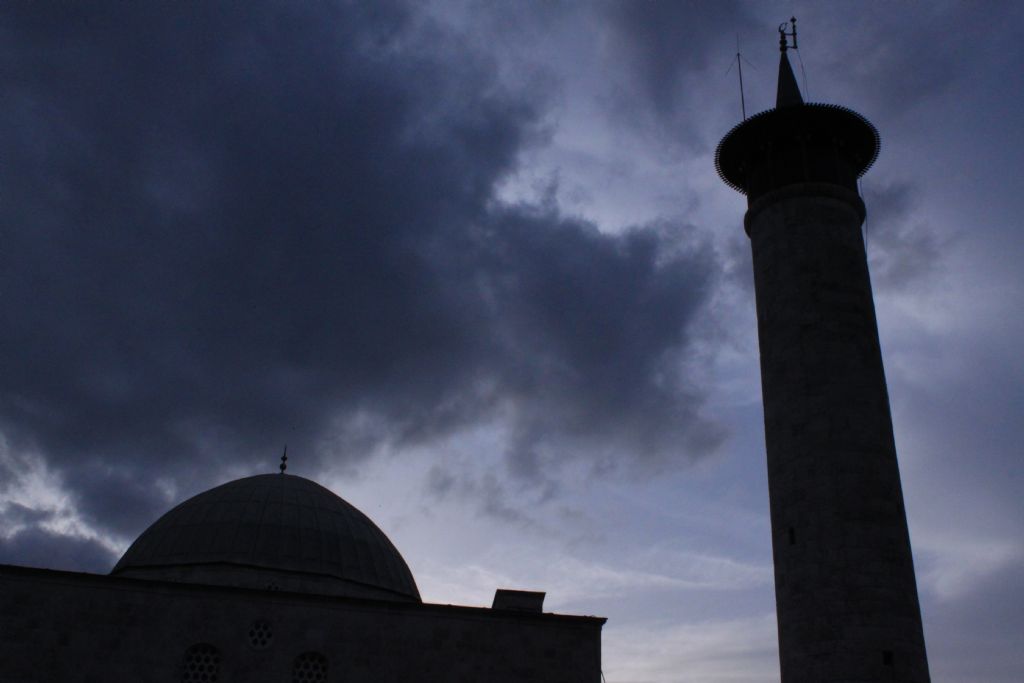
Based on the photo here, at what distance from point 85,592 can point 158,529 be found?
6.73 m

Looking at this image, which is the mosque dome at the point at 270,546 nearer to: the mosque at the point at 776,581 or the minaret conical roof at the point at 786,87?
the mosque at the point at 776,581

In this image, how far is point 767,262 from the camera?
24.1 metres

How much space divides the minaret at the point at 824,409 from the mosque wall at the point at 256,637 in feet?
17.0

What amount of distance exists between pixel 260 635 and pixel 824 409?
47.4 ft

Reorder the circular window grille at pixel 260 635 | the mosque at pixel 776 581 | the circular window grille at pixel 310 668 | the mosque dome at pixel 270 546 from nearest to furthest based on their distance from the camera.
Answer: the mosque at pixel 776 581 → the circular window grille at pixel 310 668 → the circular window grille at pixel 260 635 → the mosque dome at pixel 270 546

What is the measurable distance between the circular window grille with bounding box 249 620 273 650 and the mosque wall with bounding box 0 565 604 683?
0.02 m

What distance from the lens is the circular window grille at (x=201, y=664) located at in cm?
1900

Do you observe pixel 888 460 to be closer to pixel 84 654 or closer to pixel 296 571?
pixel 296 571

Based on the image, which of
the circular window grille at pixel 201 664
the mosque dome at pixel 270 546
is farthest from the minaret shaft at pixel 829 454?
the circular window grille at pixel 201 664

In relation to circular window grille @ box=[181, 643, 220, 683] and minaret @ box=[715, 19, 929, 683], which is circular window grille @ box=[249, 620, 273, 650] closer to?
Answer: circular window grille @ box=[181, 643, 220, 683]

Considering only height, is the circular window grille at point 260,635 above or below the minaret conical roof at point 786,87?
below

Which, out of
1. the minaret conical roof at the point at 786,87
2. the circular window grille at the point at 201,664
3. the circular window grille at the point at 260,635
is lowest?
the circular window grille at the point at 201,664

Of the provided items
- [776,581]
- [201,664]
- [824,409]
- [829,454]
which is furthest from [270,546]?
[824,409]

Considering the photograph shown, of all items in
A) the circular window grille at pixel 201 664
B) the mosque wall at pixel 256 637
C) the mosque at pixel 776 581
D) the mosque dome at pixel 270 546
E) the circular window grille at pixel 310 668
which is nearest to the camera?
the mosque wall at pixel 256 637
